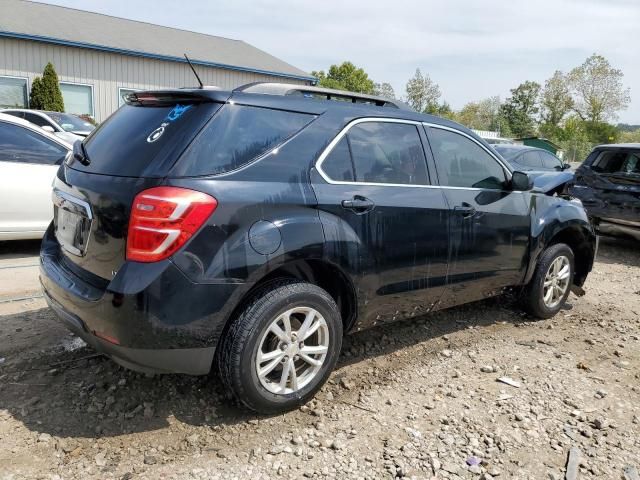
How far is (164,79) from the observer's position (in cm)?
2230

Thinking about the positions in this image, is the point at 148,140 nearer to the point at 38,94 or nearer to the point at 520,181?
the point at 520,181

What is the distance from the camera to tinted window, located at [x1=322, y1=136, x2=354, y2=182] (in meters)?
3.20

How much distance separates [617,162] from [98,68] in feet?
60.7

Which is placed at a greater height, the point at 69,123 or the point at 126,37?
the point at 126,37

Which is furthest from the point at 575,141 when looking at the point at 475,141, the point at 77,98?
the point at 475,141

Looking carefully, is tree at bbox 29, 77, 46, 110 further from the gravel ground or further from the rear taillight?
the rear taillight

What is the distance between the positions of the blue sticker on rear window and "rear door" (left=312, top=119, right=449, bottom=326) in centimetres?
78

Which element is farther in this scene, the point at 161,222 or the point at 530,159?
the point at 530,159

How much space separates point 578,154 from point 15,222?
48.6 m

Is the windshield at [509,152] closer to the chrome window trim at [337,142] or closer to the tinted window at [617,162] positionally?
the tinted window at [617,162]

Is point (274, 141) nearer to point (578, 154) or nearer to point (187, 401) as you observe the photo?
point (187, 401)

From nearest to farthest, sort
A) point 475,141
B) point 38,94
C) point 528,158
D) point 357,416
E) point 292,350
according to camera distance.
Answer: point 292,350 → point 357,416 → point 475,141 → point 528,158 → point 38,94

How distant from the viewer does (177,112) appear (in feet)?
9.56

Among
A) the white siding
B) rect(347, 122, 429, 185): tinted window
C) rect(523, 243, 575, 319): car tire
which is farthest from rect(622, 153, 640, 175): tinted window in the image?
the white siding
